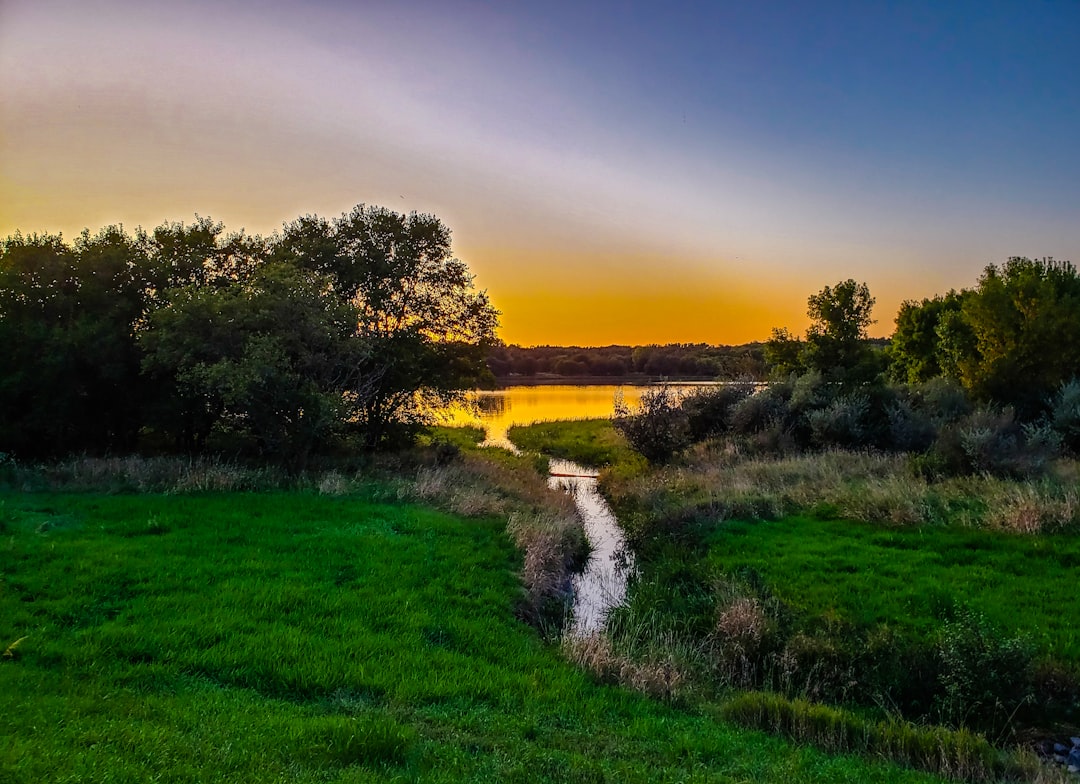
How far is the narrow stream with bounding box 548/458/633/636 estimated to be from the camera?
13.2m

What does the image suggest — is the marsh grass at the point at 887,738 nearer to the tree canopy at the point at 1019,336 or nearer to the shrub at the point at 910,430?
the shrub at the point at 910,430

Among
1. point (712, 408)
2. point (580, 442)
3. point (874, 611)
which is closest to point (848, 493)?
point (874, 611)

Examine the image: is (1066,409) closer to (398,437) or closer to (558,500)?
(558,500)

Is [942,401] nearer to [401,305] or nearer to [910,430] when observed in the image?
[910,430]

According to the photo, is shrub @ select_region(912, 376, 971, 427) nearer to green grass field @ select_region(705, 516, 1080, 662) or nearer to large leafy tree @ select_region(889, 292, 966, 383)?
large leafy tree @ select_region(889, 292, 966, 383)

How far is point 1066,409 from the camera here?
76.5 ft

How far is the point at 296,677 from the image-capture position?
7.62 metres

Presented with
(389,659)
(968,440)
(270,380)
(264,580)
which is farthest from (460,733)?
(968,440)

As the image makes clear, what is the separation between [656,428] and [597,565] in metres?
12.9

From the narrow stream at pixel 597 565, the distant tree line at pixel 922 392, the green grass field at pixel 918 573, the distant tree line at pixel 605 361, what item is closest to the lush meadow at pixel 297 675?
the narrow stream at pixel 597 565

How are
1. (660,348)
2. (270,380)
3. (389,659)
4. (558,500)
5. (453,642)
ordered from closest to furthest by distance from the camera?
(389,659)
(453,642)
(270,380)
(558,500)
(660,348)

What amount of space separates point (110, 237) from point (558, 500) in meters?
18.3

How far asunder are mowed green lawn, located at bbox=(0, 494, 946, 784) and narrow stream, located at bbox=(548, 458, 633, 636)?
Result: 69.9 inches

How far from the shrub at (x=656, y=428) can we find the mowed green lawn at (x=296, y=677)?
659 inches
